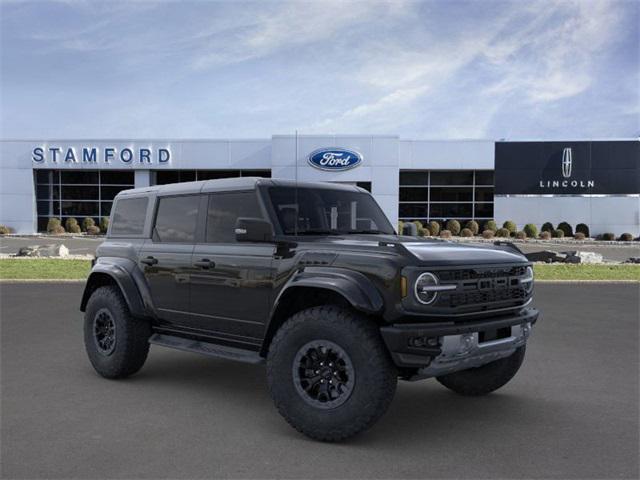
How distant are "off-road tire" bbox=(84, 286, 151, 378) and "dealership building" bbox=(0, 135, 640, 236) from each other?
30.5 m

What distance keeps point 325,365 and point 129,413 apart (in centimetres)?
184

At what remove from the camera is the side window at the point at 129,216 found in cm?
651

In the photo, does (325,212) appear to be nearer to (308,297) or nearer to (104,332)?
(308,297)

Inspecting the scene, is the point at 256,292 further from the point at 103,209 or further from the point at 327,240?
the point at 103,209

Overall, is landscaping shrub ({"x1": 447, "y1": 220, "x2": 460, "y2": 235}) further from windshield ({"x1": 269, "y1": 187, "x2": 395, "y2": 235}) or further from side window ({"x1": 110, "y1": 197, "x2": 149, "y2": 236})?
side window ({"x1": 110, "y1": 197, "x2": 149, "y2": 236})

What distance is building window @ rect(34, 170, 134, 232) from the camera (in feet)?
136

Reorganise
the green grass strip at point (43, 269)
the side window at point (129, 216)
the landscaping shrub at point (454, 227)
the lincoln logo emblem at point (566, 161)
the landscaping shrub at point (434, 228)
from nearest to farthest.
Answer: the side window at point (129, 216) < the green grass strip at point (43, 269) < the landscaping shrub at point (434, 228) < the landscaping shrub at point (454, 227) < the lincoln logo emblem at point (566, 161)

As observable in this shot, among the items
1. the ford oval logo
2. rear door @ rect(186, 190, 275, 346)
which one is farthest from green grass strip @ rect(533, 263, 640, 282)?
the ford oval logo

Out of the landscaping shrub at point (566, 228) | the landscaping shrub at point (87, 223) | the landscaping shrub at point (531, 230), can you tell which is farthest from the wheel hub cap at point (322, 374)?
the landscaping shrub at point (87, 223)

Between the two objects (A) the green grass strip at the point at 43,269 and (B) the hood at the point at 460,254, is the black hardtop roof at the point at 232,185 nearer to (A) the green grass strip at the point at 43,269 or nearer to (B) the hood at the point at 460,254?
(B) the hood at the point at 460,254

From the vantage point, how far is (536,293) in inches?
516

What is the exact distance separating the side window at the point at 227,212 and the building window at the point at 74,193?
37.8 m

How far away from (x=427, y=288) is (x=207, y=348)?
2.24 metres

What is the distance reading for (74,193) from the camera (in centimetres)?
4184
